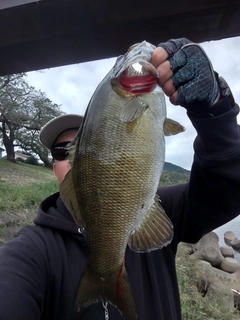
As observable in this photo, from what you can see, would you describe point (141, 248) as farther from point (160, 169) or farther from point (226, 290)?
point (226, 290)

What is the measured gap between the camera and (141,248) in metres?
1.47

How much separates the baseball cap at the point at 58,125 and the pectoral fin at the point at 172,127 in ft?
3.61

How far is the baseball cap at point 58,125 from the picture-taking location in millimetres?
2459

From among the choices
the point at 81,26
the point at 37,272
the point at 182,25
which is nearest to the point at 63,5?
the point at 81,26

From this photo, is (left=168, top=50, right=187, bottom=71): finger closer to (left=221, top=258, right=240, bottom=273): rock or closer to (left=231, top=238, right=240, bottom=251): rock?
(left=221, top=258, right=240, bottom=273): rock

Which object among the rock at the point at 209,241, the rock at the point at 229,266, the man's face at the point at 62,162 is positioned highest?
the man's face at the point at 62,162

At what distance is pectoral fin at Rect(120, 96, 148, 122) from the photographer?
Result: 1.42 metres

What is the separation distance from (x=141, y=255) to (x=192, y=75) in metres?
1.23

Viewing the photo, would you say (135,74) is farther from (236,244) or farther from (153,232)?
(236,244)

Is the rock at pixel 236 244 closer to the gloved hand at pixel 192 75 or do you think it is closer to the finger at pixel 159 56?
the gloved hand at pixel 192 75

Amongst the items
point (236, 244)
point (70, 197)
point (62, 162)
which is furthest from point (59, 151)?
point (236, 244)

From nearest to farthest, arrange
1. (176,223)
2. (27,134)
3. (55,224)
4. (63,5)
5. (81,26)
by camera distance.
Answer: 1. (55,224)
2. (176,223)
3. (63,5)
4. (81,26)
5. (27,134)

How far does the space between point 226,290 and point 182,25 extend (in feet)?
22.5

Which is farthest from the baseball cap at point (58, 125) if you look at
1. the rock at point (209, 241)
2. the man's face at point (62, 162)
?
the rock at point (209, 241)
